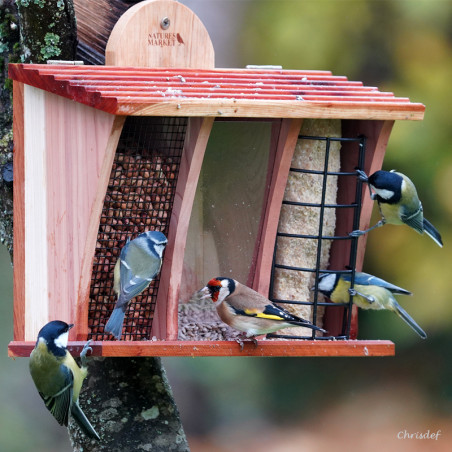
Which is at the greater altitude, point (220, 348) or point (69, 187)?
point (69, 187)

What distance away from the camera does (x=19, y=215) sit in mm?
3271

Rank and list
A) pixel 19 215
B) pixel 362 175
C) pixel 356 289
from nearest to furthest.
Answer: pixel 19 215 < pixel 362 175 < pixel 356 289

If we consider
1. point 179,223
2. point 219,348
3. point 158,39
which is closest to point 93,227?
point 179,223

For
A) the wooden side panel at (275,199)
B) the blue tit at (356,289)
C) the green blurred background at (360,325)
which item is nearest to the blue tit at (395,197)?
the blue tit at (356,289)

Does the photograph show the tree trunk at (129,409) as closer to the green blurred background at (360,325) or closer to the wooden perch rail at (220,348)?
the wooden perch rail at (220,348)

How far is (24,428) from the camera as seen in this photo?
5.75 meters

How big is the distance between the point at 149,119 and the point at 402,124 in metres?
2.39

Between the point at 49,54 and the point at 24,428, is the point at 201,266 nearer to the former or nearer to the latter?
the point at 49,54

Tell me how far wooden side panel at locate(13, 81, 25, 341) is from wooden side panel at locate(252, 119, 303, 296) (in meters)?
0.97

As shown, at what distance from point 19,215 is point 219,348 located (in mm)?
1005

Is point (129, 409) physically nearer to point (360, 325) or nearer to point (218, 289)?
point (218, 289)

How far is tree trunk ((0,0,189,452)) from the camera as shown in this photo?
3.33 m

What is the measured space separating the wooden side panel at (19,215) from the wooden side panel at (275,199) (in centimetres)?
97

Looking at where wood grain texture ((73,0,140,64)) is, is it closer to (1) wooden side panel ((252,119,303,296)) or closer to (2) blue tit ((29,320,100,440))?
(1) wooden side panel ((252,119,303,296))
